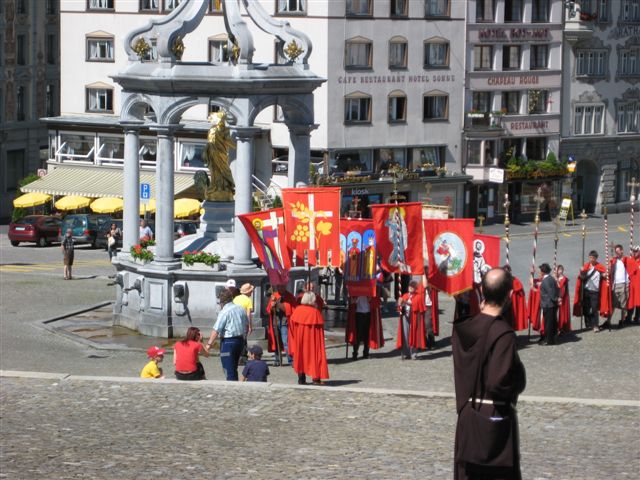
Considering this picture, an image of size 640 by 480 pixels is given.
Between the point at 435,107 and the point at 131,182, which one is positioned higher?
the point at 435,107

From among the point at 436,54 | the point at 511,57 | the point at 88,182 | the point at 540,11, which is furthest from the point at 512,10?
the point at 88,182

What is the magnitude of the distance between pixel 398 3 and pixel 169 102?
126ft

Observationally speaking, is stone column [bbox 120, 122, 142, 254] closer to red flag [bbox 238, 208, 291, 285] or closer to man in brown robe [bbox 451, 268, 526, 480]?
red flag [bbox 238, 208, 291, 285]

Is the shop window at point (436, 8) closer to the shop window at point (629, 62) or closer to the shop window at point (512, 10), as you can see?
the shop window at point (512, 10)

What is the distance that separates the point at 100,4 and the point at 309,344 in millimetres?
50010

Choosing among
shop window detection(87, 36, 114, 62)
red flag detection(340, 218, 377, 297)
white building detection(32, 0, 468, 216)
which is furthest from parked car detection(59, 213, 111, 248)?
red flag detection(340, 218, 377, 297)

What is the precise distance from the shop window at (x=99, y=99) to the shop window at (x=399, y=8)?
12187 mm

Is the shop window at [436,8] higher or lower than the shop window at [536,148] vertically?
higher

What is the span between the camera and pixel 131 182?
35.6 metres

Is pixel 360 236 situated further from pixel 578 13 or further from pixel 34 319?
pixel 578 13

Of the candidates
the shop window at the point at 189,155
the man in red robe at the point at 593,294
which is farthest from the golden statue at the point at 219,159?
the shop window at the point at 189,155

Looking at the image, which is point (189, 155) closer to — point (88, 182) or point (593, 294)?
point (88, 182)

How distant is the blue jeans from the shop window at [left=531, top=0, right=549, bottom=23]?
5170cm

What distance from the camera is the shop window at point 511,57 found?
75.3 meters
